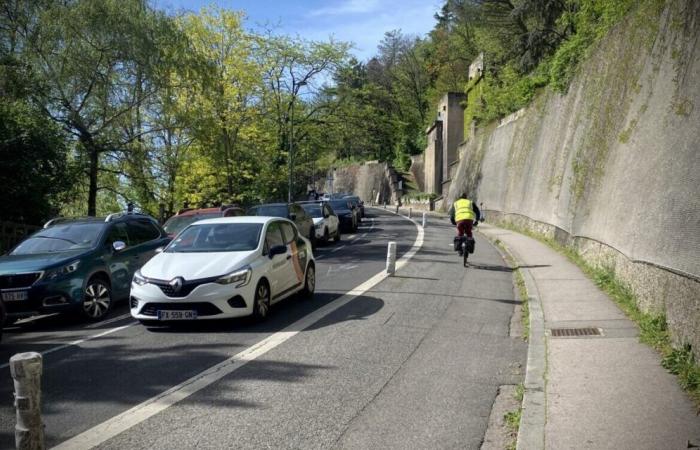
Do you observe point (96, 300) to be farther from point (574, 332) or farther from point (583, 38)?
point (583, 38)

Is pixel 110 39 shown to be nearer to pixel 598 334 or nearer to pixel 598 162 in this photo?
pixel 598 162

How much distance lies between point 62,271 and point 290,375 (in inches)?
200

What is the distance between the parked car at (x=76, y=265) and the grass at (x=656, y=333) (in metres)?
8.05

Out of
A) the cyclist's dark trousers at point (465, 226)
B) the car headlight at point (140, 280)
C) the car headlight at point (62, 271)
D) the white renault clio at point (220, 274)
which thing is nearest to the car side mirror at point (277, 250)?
the white renault clio at point (220, 274)

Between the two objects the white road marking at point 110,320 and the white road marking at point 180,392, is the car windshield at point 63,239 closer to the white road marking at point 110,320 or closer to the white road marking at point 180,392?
the white road marking at point 110,320

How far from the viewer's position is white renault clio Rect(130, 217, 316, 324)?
873cm

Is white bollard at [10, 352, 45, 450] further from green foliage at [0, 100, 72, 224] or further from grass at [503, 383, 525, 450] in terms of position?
green foliage at [0, 100, 72, 224]

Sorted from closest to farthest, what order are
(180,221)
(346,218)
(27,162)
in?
(180,221) < (27,162) < (346,218)

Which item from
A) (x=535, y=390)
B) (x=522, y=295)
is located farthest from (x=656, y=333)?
(x=522, y=295)

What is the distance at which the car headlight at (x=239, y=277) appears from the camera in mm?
8852

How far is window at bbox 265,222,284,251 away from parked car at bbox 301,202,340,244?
1263 centimetres

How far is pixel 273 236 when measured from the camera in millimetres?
10602

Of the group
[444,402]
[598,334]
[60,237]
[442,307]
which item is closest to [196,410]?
[444,402]

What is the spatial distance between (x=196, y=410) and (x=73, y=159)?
59.2 feet
